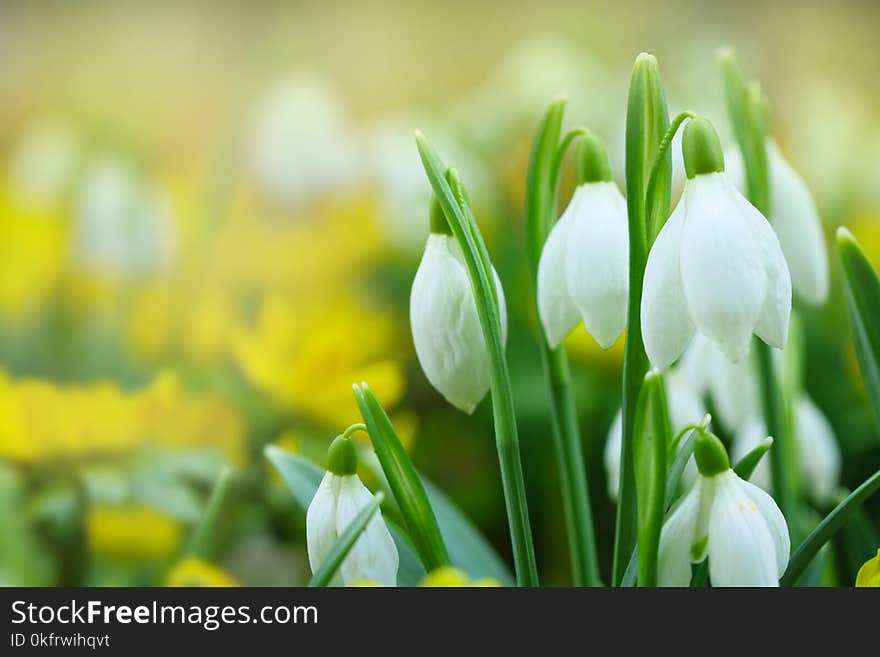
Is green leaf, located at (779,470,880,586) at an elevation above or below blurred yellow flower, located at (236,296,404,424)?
below

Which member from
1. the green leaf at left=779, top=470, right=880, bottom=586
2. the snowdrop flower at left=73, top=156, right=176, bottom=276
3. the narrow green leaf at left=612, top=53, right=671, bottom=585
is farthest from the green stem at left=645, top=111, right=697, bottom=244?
the snowdrop flower at left=73, top=156, right=176, bottom=276

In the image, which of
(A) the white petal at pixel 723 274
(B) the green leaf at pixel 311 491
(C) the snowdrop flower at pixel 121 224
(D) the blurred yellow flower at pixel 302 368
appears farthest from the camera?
(C) the snowdrop flower at pixel 121 224

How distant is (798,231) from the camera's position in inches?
18.0

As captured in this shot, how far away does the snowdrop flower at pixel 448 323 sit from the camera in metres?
0.38

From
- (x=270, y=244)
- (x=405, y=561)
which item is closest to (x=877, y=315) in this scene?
(x=405, y=561)

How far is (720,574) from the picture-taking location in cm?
35

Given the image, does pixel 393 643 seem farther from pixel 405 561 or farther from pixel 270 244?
pixel 270 244

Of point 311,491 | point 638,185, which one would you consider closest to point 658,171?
point 638,185

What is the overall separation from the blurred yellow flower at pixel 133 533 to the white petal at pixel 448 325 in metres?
0.35

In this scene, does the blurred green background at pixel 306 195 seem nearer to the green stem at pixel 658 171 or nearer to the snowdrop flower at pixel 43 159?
the snowdrop flower at pixel 43 159

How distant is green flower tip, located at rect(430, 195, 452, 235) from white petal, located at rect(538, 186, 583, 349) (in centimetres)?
4

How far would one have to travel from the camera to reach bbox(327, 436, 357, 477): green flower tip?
0.37 meters

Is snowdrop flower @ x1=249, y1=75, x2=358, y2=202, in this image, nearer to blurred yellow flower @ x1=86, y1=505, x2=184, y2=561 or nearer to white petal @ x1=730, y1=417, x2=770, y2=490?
blurred yellow flower @ x1=86, y1=505, x2=184, y2=561

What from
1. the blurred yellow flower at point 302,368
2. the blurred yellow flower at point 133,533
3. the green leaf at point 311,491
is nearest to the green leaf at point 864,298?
the green leaf at point 311,491
